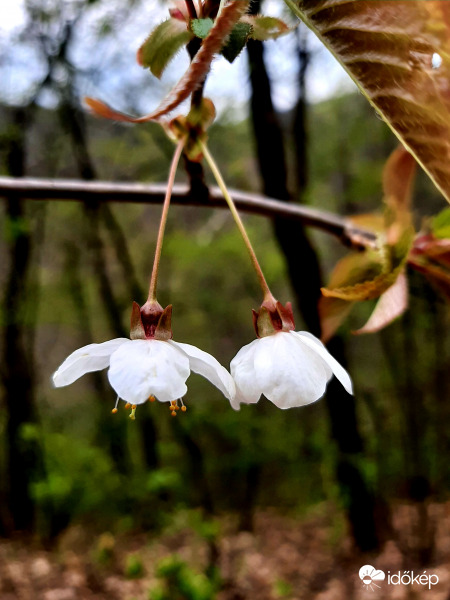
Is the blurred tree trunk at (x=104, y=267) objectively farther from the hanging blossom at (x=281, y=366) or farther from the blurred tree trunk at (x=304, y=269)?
the hanging blossom at (x=281, y=366)

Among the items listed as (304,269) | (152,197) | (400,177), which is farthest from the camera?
(304,269)

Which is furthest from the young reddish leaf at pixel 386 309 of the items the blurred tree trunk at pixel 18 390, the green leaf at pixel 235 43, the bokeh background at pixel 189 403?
the blurred tree trunk at pixel 18 390

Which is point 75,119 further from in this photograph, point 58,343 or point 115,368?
point 115,368

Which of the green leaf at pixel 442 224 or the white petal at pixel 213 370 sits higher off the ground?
the green leaf at pixel 442 224

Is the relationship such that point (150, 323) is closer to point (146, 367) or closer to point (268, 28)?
point (146, 367)

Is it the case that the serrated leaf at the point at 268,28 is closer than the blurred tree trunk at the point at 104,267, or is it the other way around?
the serrated leaf at the point at 268,28

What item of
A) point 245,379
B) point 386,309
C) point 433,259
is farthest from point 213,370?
point 433,259

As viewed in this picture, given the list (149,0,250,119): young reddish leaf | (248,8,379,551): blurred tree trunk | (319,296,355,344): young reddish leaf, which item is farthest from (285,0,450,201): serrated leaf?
(248,8,379,551): blurred tree trunk

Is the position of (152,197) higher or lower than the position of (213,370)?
higher
